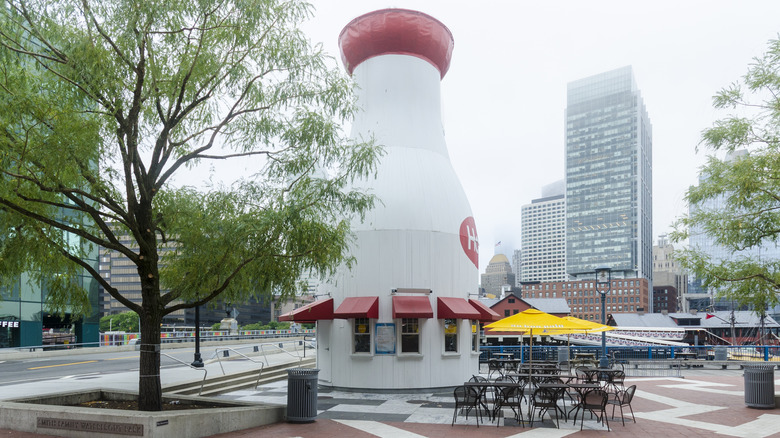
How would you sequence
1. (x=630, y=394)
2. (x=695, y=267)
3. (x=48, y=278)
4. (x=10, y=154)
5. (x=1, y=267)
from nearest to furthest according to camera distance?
(x=10, y=154) < (x=1, y=267) < (x=48, y=278) < (x=630, y=394) < (x=695, y=267)

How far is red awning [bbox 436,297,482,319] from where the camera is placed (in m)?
17.9

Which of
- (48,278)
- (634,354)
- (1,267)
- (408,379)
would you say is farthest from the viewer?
(634,354)

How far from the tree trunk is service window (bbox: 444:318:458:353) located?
373 inches

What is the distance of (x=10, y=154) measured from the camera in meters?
9.80

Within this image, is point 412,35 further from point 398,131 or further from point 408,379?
point 408,379

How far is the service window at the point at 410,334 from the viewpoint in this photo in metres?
18.2

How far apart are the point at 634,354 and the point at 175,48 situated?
96.0ft

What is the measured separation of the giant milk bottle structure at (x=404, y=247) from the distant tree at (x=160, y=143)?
5513mm

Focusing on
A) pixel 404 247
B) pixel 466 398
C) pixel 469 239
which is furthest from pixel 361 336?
pixel 466 398

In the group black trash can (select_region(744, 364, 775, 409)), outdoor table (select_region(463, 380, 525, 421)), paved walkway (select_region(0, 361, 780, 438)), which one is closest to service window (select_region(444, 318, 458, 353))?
paved walkway (select_region(0, 361, 780, 438))

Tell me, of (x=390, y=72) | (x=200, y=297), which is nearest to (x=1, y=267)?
(x=200, y=297)

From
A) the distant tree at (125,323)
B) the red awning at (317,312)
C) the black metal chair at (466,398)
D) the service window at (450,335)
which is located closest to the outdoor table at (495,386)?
the black metal chair at (466,398)

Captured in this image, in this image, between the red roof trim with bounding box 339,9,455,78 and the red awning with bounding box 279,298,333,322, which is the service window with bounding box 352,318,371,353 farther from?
the red roof trim with bounding box 339,9,455,78

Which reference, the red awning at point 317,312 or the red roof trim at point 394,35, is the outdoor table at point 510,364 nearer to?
the red awning at point 317,312
